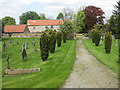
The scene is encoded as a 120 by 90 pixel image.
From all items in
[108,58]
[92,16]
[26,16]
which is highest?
[26,16]

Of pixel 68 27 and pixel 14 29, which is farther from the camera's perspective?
pixel 14 29

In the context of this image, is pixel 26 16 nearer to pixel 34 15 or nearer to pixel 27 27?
pixel 34 15

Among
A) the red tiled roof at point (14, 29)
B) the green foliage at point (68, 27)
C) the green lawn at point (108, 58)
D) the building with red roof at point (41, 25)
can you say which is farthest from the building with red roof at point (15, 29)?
the green lawn at point (108, 58)

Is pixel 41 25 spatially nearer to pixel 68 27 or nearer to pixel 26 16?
pixel 68 27

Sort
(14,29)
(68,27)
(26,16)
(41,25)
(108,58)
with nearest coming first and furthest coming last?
(108,58) → (68,27) → (14,29) → (41,25) → (26,16)

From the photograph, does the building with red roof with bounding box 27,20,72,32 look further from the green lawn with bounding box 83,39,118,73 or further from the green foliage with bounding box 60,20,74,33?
the green lawn with bounding box 83,39,118,73

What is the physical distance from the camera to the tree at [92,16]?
64.6 metres

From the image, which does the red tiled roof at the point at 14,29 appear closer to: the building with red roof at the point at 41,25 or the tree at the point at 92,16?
the building with red roof at the point at 41,25

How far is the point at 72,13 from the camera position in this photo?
5456cm

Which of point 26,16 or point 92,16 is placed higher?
point 26,16

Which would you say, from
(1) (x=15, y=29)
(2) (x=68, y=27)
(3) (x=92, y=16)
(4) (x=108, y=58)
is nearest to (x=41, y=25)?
(1) (x=15, y=29)

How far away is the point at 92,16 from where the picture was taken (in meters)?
64.4

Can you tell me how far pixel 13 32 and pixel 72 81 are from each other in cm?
5897

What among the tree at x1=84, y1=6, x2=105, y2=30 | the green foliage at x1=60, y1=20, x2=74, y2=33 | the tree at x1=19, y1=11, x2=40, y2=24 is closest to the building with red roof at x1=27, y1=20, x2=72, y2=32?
the tree at x1=84, y1=6, x2=105, y2=30
